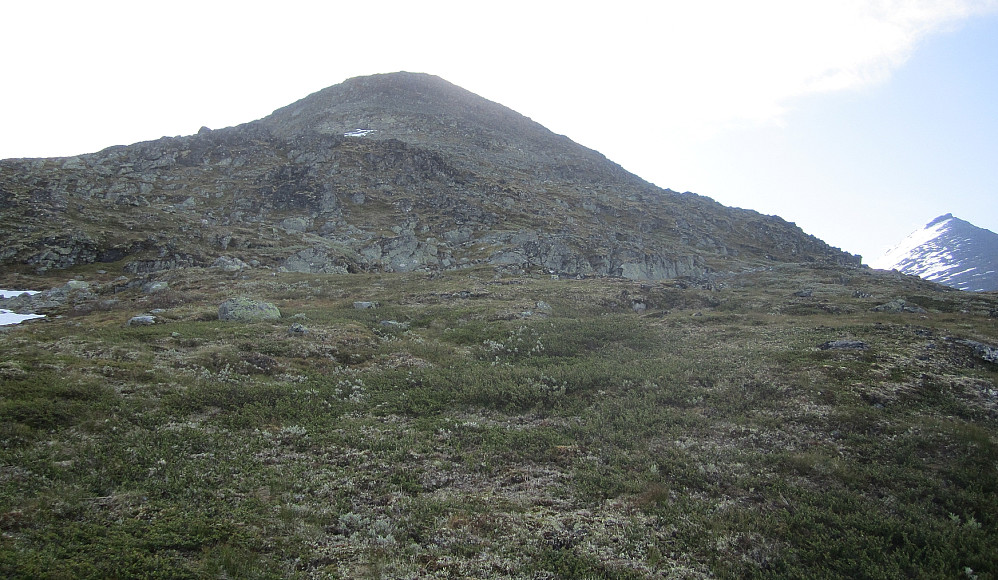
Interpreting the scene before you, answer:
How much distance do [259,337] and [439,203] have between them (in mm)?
70694

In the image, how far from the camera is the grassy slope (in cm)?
970

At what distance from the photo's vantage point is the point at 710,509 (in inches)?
469

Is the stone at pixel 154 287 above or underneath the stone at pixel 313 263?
underneath

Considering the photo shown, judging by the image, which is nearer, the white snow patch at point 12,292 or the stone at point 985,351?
the stone at point 985,351

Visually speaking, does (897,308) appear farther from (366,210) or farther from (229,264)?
(366,210)

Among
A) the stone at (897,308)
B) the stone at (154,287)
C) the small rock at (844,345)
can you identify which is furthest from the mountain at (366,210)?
the small rock at (844,345)

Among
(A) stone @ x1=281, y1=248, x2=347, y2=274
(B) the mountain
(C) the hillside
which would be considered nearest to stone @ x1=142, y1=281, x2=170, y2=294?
(C) the hillside

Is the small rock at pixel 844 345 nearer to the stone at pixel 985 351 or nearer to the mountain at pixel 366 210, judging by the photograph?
the stone at pixel 985 351

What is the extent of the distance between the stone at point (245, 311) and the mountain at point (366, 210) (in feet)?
101

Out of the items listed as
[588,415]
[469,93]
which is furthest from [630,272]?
[469,93]

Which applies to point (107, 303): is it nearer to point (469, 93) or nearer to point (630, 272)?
point (630, 272)

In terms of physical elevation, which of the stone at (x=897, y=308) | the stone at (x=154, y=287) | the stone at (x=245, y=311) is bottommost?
the stone at (x=154, y=287)

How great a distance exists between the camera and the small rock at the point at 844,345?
76.7 feet

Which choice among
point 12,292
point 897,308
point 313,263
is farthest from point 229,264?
point 897,308
